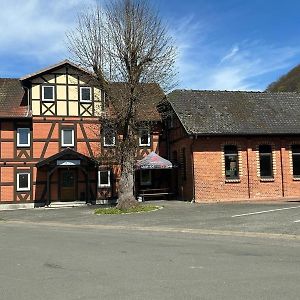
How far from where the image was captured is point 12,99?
2955 centimetres

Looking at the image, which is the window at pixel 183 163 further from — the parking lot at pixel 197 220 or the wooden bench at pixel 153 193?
the parking lot at pixel 197 220

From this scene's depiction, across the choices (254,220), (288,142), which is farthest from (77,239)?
(288,142)

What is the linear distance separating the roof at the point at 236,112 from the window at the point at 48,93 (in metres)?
7.49

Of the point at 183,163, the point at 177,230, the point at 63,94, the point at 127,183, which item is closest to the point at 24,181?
the point at 63,94

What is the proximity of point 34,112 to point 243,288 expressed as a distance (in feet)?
78.6

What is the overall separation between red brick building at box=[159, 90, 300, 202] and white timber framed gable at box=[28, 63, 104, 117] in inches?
209

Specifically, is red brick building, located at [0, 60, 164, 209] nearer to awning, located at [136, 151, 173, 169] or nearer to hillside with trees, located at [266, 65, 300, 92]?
awning, located at [136, 151, 173, 169]

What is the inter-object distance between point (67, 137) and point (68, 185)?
3103 millimetres

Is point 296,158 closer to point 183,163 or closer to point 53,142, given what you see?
point 183,163

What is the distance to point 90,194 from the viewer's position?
29.5 m

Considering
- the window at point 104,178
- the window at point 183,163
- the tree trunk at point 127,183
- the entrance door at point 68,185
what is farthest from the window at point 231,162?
the entrance door at point 68,185

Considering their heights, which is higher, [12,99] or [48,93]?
[48,93]

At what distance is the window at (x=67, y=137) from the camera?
29188 millimetres

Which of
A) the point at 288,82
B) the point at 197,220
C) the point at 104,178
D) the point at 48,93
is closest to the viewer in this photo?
the point at 197,220
